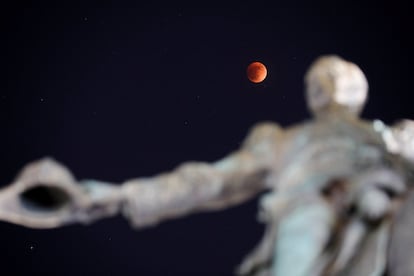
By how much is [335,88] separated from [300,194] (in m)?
0.55

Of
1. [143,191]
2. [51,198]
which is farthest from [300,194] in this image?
[51,198]

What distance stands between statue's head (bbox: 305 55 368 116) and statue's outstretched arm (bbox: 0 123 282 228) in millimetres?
204

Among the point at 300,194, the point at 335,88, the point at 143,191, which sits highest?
the point at 335,88

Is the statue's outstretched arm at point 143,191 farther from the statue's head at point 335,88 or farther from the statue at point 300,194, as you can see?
the statue's head at point 335,88

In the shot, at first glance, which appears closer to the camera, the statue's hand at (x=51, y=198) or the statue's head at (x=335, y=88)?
the statue's hand at (x=51, y=198)

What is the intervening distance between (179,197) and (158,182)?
0.09 meters

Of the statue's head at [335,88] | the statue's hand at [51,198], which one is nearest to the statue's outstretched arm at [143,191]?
the statue's hand at [51,198]

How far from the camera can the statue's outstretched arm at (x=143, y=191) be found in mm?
2625

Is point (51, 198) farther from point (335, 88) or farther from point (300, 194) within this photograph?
point (335, 88)

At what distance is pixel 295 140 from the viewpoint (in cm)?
290

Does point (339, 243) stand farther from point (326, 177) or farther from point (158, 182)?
point (158, 182)

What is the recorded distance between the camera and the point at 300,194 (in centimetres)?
269

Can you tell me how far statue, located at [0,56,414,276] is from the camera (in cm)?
256

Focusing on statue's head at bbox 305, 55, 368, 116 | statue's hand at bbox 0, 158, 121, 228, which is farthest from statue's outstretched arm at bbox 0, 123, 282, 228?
statue's head at bbox 305, 55, 368, 116
